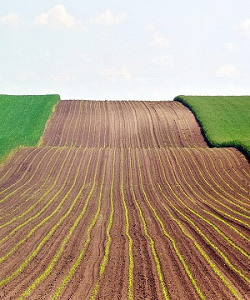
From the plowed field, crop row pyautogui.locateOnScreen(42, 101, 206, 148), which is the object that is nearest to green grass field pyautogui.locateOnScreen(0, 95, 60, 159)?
crop row pyautogui.locateOnScreen(42, 101, 206, 148)

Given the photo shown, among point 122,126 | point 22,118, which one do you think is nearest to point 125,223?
point 122,126

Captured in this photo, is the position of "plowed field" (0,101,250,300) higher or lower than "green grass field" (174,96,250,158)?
lower

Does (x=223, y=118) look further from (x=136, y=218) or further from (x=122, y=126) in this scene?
(x=136, y=218)

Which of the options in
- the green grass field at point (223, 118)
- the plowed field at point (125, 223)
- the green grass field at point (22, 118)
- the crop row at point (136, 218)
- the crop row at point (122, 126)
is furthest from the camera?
the crop row at point (122, 126)

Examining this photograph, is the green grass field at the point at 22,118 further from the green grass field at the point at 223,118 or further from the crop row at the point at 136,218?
the green grass field at the point at 223,118

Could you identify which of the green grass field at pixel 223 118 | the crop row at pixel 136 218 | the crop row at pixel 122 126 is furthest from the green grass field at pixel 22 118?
the green grass field at pixel 223 118

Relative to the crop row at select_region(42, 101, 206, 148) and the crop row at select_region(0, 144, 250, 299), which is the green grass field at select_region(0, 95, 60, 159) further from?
the crop row at select_region(0, 144, 250, 299)
